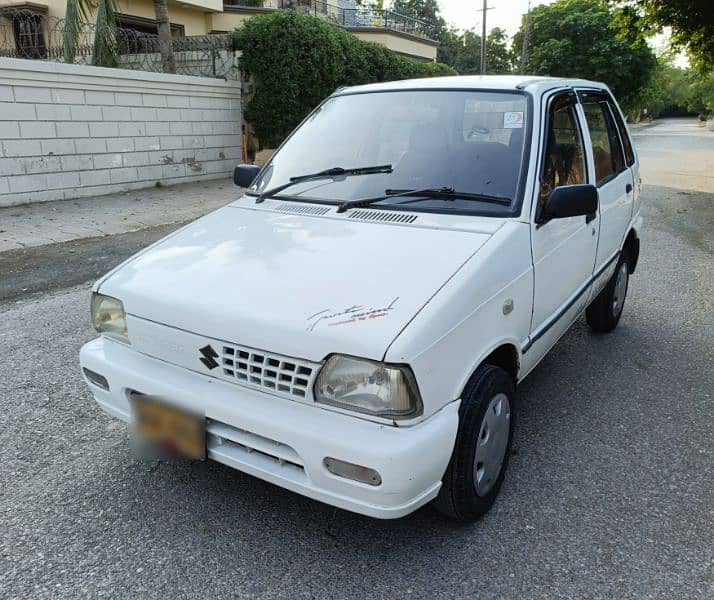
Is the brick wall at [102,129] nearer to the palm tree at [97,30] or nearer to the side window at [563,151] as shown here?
the palm tree at [97,30]

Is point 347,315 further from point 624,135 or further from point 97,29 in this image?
point 97,29

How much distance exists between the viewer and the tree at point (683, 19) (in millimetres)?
12016

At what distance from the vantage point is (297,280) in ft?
7.73

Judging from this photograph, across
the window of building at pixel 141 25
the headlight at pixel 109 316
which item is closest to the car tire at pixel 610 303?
the headlight at pixel 109 316

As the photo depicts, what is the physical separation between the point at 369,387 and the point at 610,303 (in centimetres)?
323

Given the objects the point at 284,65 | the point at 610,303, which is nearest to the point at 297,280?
the point at 610,303

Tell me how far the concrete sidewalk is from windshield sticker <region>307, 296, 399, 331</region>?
6.72m

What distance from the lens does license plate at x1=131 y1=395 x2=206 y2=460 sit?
2.26 metres

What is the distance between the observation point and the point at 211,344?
7.32 ft

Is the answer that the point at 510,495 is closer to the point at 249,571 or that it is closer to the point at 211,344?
the point at 249,571

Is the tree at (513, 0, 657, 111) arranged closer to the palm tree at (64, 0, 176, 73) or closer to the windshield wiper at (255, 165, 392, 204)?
the palm tree at (64, 0, 176, 73)

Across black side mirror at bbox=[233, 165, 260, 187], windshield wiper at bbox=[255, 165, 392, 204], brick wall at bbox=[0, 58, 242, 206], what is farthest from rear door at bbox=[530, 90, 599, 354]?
brick wall at bbox=[0, 58, 242, 206]

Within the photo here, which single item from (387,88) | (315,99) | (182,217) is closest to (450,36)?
(315,99)

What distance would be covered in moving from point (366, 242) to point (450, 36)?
264ft
